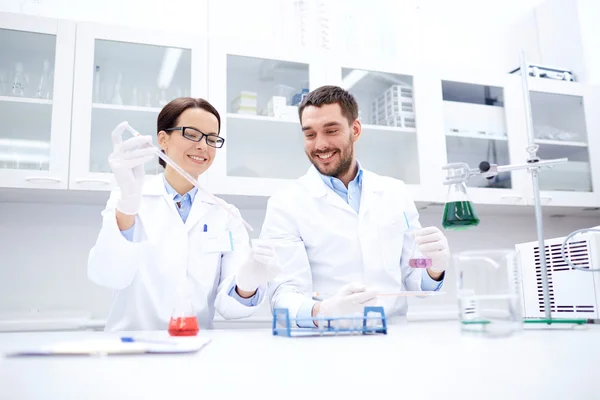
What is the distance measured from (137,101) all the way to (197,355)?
6.67ft

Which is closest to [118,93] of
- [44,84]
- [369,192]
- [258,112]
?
[44,84]

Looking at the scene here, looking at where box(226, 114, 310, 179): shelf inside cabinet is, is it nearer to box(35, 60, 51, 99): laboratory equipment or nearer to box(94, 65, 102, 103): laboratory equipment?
box(94, 65, 102, 103): laboratory equipment

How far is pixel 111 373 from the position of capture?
55 cm

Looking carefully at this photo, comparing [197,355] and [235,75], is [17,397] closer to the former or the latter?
[197,355]

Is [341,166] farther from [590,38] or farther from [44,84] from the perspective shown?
[590,38]

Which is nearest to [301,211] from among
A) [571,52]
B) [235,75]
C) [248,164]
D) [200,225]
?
[200,225]

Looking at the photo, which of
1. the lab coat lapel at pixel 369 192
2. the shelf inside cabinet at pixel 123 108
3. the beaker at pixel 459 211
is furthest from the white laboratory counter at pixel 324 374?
the shelf inside cabinet at pixel 123 108

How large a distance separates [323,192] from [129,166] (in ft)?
2.54

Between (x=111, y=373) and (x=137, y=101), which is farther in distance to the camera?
(x=137, y=101)

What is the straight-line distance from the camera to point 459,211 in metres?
1.25

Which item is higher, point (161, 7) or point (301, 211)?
point (161, 7)

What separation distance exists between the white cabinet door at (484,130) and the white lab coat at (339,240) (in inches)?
40.4

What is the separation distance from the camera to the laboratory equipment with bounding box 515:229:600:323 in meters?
1.78

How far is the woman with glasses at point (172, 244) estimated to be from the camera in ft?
4.72
